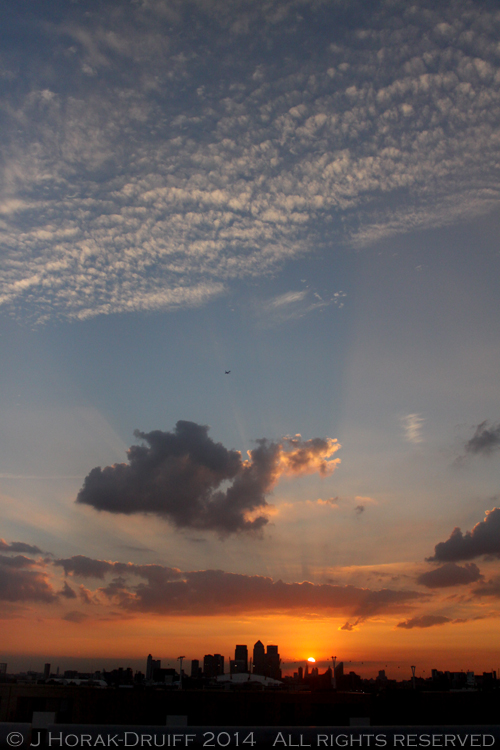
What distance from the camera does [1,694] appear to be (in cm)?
5728

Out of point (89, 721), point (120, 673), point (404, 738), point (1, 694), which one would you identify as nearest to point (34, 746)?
point (404, 738)

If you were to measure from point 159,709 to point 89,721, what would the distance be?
296 inches

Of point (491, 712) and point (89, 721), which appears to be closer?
point (89, 721)

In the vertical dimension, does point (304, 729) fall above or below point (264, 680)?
above

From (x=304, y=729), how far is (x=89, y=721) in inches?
1357

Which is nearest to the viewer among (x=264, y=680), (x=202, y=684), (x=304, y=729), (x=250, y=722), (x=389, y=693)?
(x=304, y=729)

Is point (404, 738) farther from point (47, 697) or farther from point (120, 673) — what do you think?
point (120, 673)

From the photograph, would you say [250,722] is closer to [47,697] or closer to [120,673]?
[47,697]

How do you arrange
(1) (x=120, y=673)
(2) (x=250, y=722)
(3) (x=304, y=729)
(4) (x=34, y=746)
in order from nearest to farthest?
(3) (x=304, y=729), (4) (x=34, y=746), (2) (x=250, y=722), (1) (x=120, y=673)

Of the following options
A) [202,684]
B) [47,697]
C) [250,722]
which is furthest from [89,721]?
[202,684]

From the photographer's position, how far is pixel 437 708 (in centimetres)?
5603

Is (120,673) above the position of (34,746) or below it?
below

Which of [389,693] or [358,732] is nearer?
[358,732]

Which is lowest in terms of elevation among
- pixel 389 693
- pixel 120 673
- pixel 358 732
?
pixel 120 673
